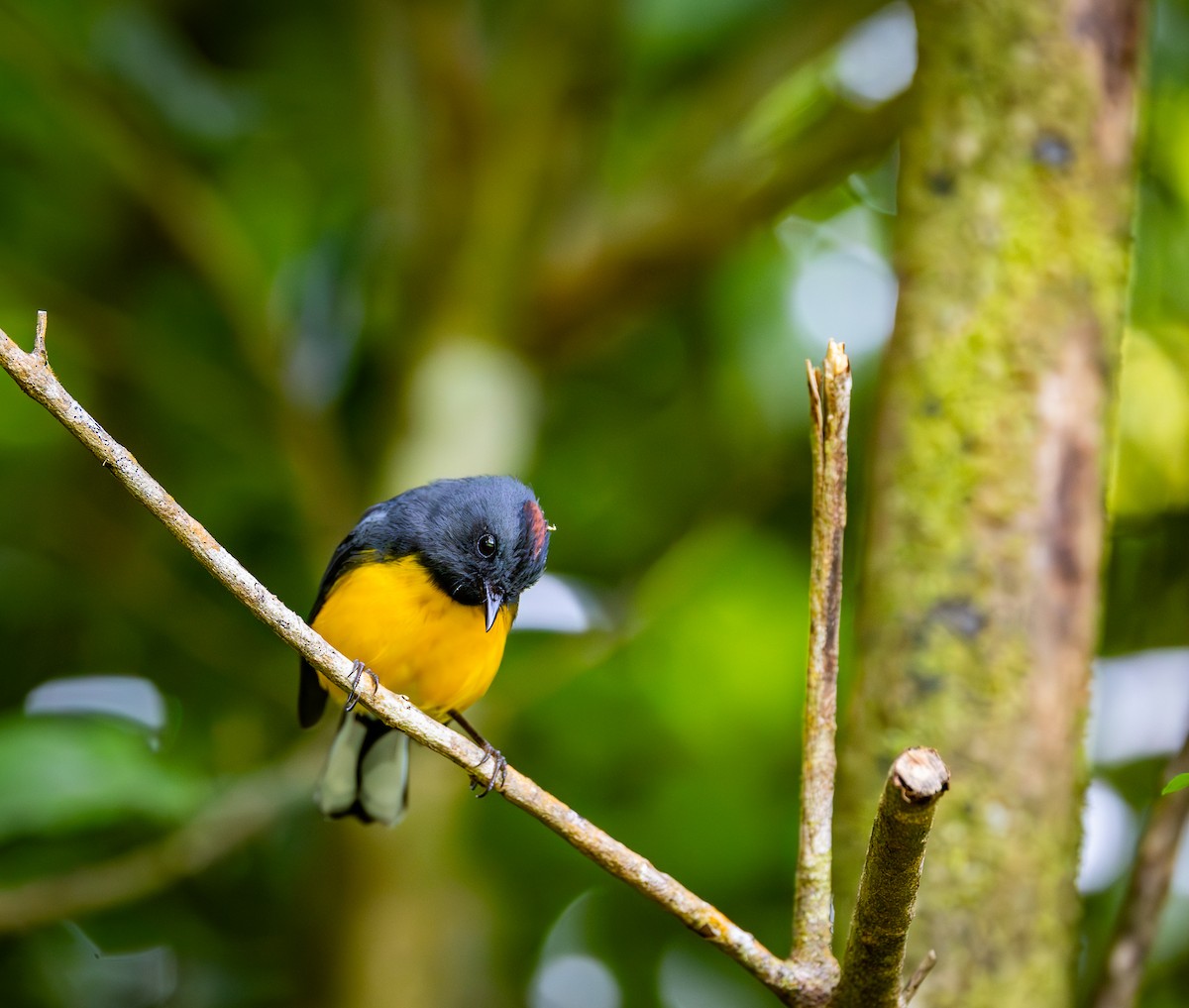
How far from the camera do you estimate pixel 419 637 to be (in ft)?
9.43

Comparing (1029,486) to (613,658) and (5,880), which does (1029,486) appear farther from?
(5,880)

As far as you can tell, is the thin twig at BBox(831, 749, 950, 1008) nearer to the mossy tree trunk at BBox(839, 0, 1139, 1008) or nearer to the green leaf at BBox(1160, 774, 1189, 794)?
the green leaf at BBox(1160, 774, 1189, 794)

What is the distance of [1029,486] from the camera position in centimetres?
292

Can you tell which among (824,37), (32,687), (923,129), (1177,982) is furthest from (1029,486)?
(32,687)

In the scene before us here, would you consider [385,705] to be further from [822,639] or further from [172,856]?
[172,856]

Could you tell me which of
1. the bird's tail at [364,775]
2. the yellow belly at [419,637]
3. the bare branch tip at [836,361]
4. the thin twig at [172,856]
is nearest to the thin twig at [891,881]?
the bare branch tip at [836,361]

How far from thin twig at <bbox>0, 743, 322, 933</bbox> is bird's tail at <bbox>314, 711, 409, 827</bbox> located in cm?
61

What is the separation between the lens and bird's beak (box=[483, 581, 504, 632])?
2707 mm

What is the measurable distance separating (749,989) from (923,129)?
134 inches

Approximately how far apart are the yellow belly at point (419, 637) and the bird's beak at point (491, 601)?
67mm

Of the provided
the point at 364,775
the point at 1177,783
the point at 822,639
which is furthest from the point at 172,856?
the point at 1177,783

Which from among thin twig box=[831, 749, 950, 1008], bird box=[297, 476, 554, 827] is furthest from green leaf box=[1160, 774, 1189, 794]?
bird box=[297, 476, 554, 827]

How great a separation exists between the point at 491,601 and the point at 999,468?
1218 mm

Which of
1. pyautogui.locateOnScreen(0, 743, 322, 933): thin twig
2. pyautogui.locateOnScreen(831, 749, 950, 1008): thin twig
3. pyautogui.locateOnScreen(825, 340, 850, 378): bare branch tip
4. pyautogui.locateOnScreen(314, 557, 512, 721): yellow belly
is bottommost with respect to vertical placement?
pyautogui.locateOnScreen(831, 749, 950, 1008): thin twig
